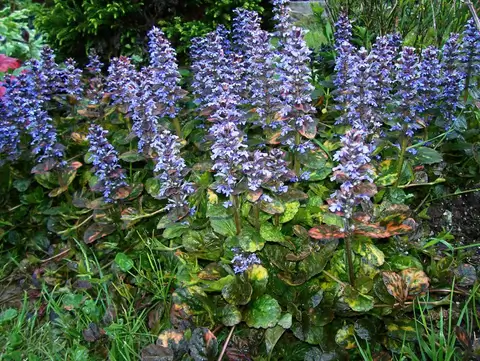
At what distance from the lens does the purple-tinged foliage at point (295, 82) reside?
7.89 feet

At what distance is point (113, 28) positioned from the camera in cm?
433

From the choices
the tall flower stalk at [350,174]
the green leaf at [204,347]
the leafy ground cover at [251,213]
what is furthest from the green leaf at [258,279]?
the tall flower stalk at [350,174]

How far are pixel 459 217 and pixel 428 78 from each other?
81 centimetres

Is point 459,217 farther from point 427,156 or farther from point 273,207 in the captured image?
point 273,207

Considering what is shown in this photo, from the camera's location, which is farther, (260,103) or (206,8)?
(206,8)

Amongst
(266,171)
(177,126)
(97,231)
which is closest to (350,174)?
(266,171)

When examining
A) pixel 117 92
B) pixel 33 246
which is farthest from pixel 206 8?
pixel 33 246

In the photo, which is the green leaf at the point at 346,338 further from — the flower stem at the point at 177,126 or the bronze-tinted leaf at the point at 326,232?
the flower stem at the point at 177,126

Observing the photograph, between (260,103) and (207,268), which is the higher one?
(260,103)

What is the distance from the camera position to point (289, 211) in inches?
101

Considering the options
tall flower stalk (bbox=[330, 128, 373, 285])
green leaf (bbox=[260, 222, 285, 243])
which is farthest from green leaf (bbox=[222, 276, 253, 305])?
tall flower stalk (bbox=[330, 128, 373, 285])

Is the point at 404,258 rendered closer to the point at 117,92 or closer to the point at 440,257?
the point at 440,257

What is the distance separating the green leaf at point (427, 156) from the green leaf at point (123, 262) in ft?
5.65

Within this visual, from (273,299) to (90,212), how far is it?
1475 millimetres
